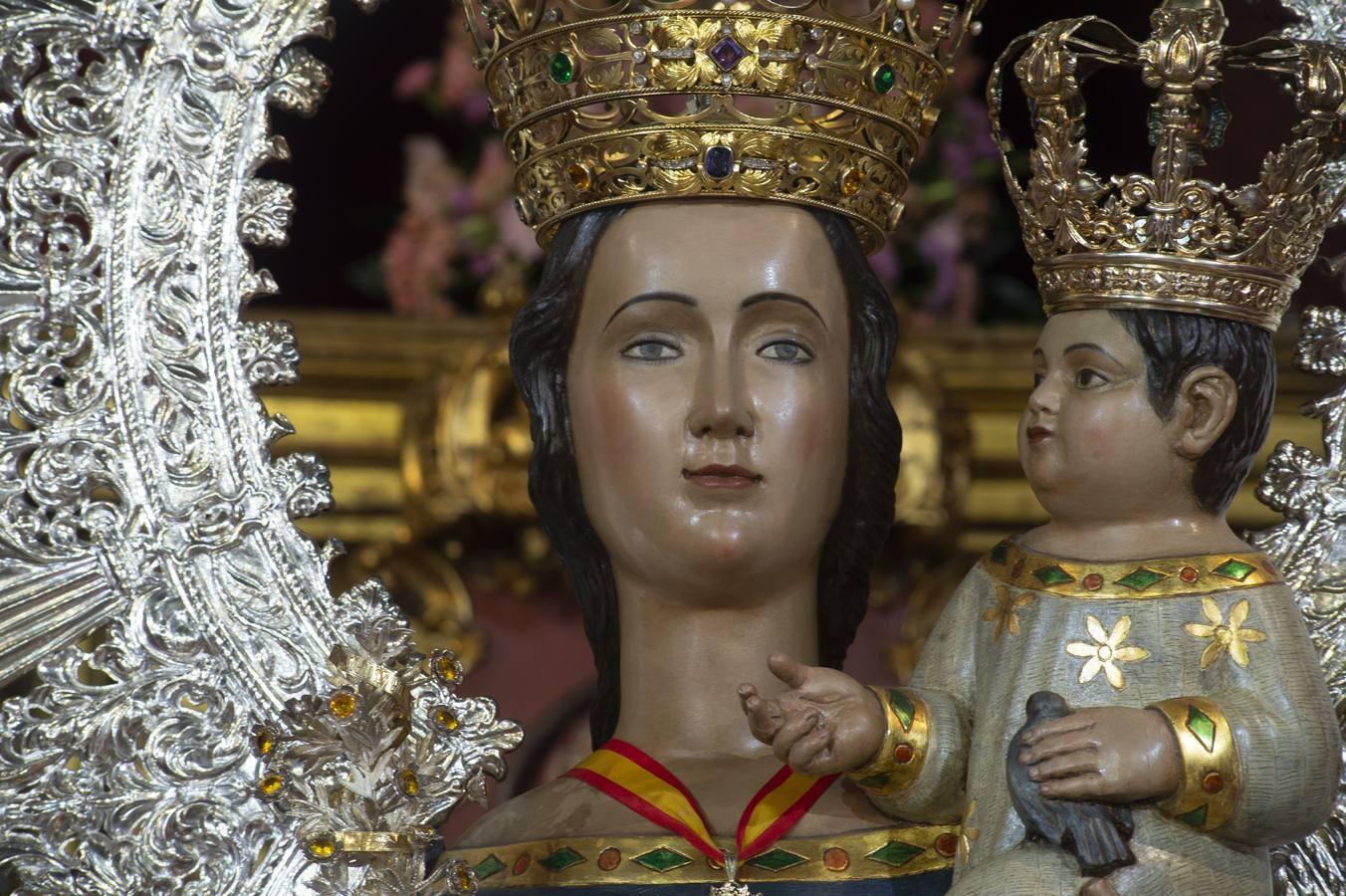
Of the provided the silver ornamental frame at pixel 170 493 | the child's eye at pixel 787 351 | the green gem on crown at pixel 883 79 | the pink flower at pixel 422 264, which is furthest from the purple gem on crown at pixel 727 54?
the pink flower at pixel 422 264

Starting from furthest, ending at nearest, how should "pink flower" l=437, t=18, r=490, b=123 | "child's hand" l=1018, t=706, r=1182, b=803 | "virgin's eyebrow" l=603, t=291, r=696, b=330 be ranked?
"pink flower" l=437, t=18, r=490, b=123
"virgin's eyebrow" l=603, t=291, r=696, b=330
"child's hand" l=1018, t=706, r=1182, b=803

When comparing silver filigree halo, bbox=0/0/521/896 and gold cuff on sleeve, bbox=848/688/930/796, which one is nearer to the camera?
gold cuff on sleeve, bbox=848/688/930/796

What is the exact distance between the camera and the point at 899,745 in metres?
2.53

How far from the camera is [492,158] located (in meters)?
4.66

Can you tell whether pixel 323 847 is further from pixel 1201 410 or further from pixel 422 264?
pixel 422 264

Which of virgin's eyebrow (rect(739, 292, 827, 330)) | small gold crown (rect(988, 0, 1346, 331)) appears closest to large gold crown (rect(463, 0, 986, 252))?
virgin's eyebrow (rect(739, 292, 827, 330))

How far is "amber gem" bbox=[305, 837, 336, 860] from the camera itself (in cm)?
253

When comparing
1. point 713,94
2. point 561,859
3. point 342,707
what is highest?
point 713,94

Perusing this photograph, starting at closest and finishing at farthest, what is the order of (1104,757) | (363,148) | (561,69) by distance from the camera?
(1104,757) < (561,69) < (363,148)

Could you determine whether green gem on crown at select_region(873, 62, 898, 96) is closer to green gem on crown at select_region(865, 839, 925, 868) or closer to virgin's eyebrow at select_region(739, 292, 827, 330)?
virgin's eyebrow at select_region(739, 292, 827, 330)

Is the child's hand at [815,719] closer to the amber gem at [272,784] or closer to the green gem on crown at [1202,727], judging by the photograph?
the green gem on crown at [1202,727]

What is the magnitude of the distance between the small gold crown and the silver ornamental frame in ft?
1.05

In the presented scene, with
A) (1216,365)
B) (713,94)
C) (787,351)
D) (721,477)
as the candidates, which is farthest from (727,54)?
(1216,365)

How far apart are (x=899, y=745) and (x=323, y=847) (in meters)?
0.56
